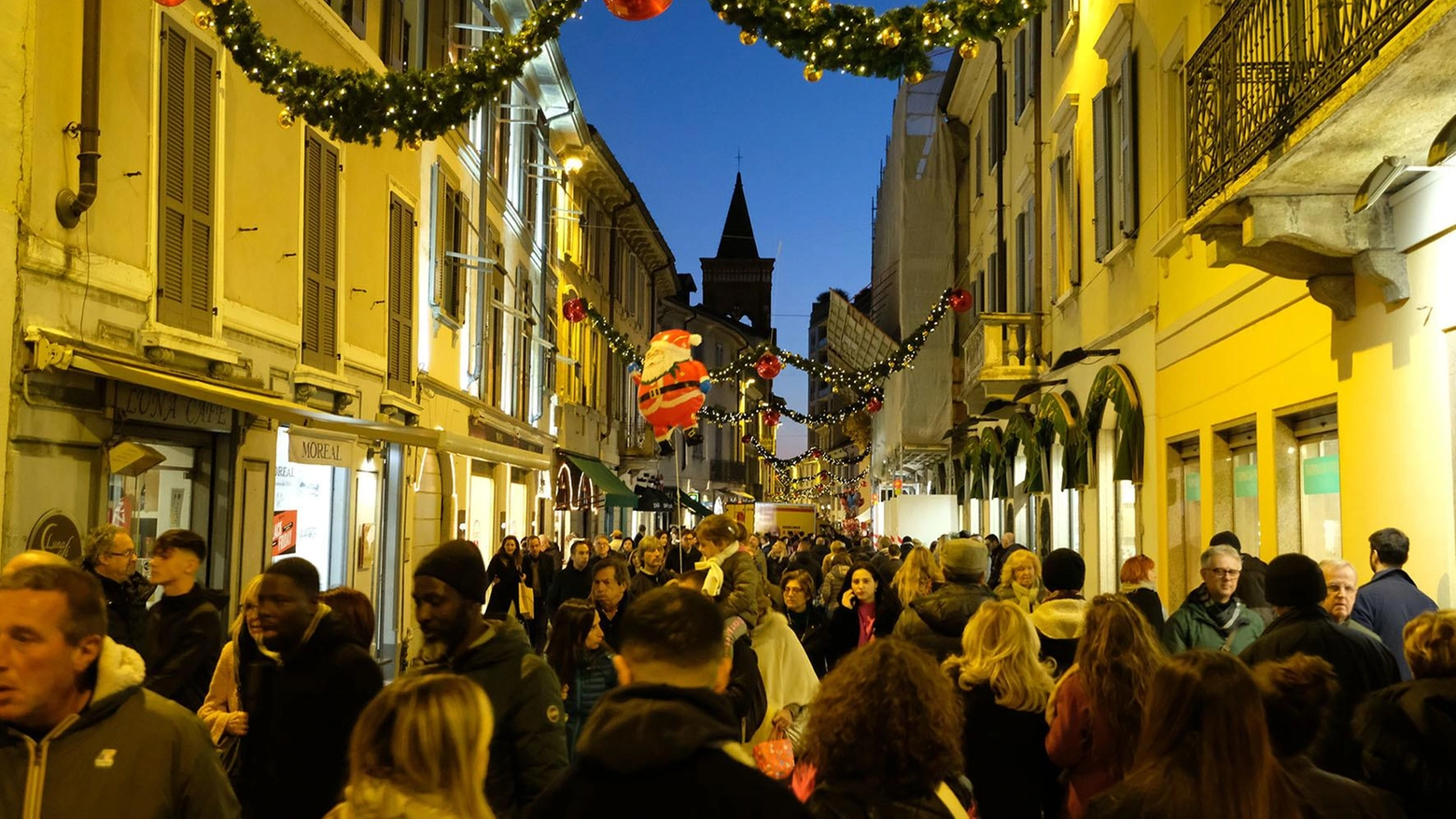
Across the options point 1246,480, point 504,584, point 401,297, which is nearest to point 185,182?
point 401,297

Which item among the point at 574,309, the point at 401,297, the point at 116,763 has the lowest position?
the point at 116,763

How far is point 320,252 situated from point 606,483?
20212 mm

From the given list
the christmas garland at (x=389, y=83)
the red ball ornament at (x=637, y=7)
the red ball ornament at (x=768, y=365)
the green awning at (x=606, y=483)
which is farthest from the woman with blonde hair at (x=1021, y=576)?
the green awning at (x=606, y=483)

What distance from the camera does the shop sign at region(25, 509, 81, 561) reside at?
31.9 feet

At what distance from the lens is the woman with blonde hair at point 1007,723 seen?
17.9 feet

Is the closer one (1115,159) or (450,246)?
(1115,159)

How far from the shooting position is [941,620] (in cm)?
712

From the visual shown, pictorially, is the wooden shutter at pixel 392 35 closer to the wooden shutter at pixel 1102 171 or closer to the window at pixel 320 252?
the window at pixel 320 252

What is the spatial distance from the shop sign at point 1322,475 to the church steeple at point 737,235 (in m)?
99.5

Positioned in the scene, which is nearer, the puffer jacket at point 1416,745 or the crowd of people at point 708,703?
the crowd of people at point 708,703

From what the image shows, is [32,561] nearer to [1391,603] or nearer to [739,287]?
[1391,603]

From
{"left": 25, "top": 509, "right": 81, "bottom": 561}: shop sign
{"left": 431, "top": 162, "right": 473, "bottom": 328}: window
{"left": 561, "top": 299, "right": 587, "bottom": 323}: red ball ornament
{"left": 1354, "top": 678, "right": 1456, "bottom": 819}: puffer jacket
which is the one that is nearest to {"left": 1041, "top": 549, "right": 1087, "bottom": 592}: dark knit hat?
{"left": 1354, "top": 678, "right": 1456, "bottom": 819}: puffer jacket

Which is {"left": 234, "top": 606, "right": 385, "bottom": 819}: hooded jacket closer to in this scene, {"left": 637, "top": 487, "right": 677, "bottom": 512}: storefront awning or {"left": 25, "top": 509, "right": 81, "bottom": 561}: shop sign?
{"left": 25, "top": 509, "right": 81, "bottom": 561}: shop sign

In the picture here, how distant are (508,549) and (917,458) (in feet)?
80.4
